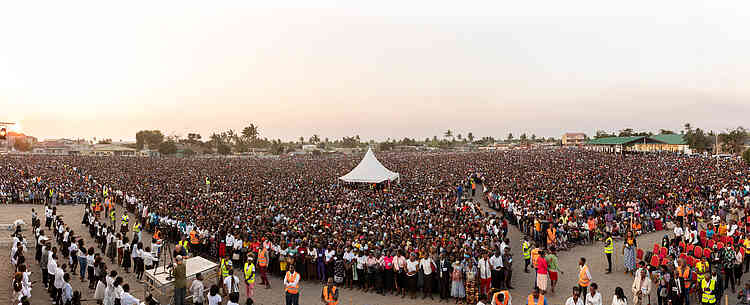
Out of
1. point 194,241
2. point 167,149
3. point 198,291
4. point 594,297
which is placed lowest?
point 194,241

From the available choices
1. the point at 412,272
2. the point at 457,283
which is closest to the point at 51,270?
the point at 412,272

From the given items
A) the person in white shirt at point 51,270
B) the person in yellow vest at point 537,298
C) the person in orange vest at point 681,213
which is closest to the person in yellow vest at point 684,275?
the person in yellow vest at point 537,298

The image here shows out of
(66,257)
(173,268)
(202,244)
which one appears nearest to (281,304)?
(173,268)

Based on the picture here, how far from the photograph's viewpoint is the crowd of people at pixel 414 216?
30.2 ft

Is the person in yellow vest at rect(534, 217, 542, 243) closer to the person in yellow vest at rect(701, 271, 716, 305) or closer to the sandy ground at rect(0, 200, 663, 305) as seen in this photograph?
the sandy ground at rect(0, 200, 663, 305)

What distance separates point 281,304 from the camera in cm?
873

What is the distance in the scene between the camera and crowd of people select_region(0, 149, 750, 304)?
920 centimetres

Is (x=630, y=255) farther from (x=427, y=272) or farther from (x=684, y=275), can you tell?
(x=427, y=272)

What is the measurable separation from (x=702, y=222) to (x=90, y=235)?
25.0m

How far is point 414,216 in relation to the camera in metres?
14.6

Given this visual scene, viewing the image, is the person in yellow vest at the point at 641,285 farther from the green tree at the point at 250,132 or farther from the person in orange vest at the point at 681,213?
the green tree at the point at 250,132

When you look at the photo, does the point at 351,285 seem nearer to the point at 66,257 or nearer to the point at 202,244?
the point at 202,244

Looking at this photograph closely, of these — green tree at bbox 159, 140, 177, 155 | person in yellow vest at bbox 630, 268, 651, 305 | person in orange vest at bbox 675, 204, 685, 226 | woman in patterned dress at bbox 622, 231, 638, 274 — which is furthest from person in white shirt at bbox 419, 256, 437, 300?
green tree at bbox 159, 140, 177, 155

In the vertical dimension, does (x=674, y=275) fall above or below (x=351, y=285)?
above
